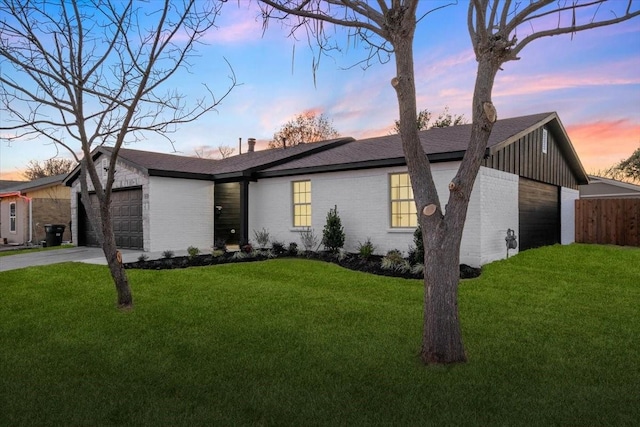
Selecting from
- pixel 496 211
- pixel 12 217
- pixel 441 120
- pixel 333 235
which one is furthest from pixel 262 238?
pixel 441 120

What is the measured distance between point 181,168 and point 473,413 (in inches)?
560

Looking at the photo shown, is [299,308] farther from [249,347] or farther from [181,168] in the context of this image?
[181,168]

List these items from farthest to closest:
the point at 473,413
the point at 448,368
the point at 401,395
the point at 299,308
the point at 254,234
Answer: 1. the point at 254,234
2. the point at 299,308
3. the point at 448,368
4. the point at 401,395
5. the point at 473,413

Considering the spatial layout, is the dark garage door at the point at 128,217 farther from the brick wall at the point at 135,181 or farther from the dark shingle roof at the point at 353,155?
the dark shingle roof at the point at 353,155

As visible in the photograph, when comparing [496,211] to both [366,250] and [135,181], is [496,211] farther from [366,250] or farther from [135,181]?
[135,181]

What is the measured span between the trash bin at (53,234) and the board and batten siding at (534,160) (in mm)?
17736

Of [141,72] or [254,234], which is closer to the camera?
[141,72]

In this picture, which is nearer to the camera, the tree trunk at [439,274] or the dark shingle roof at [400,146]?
the tree trunk at [439,274]

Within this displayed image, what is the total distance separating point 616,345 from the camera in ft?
15.7

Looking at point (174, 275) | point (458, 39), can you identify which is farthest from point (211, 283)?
point (458, 39)

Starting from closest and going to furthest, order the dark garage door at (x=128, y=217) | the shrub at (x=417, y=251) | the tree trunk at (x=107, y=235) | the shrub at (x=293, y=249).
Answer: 1. the tree trunk at (x=107, y=235)
2. the shrub at (x=417, y=251)
3. the shrub at (x=293, y=249)
4. the dark garage door at (x=128, y=217)

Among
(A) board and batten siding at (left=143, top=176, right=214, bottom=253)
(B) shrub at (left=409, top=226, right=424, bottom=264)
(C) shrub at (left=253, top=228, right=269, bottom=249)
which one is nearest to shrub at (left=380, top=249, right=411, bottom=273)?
(B) shrub at (left=409, top=226, right=424, bottom=264)

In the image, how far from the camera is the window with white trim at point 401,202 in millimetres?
11516

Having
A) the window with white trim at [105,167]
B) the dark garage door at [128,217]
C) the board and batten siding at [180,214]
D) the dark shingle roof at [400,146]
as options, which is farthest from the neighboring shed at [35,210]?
the dark shingle roof at [400,146]
